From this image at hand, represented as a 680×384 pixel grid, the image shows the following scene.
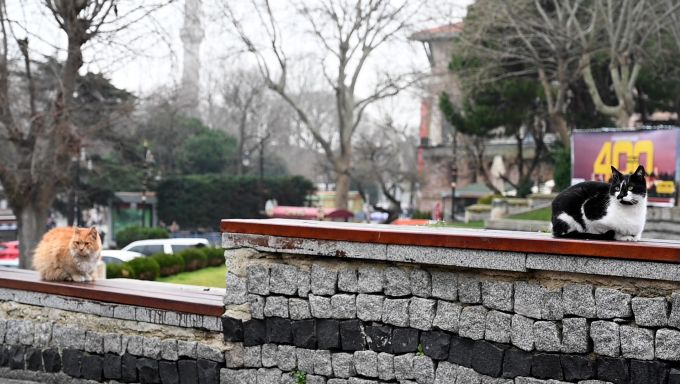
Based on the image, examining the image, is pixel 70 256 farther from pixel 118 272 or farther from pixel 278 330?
pixel 118 272

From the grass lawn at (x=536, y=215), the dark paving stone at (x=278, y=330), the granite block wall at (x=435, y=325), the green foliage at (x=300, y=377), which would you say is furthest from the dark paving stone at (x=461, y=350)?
the grass lawn at (x=536, y=215)

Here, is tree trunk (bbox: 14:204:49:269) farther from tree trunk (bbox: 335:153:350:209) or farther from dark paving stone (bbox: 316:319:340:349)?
tree trunk (bbox: 335:153:350:209)

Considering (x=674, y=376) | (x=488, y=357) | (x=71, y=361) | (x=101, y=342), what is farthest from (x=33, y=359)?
(x=674, y=376)

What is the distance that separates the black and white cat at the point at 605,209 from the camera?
17.1ft

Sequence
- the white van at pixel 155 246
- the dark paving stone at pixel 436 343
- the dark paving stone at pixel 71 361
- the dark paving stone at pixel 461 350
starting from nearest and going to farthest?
the dark paving stone at pixel 461 350, the dark paving stone at pixel 436 343, the dark paving stone at pixel 71 361, the white van at pixel 155 246

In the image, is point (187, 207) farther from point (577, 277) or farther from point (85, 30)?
point (577, 277)

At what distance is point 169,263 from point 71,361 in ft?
41.6

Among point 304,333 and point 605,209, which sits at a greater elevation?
point 605,209

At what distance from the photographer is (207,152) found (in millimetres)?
52562

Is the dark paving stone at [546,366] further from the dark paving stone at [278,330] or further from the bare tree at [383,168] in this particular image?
the bare tree at [383,168]

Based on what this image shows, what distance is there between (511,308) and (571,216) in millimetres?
745

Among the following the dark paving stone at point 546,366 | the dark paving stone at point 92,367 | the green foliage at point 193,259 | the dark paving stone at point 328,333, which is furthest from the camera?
the green foliage at point 193,259

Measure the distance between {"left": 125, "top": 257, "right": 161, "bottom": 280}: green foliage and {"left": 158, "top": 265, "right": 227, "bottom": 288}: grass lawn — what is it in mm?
471

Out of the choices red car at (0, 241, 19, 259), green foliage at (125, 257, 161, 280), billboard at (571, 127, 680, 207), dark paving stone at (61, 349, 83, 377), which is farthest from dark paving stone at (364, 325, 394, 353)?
red car at (0, 241, 19, 259)
